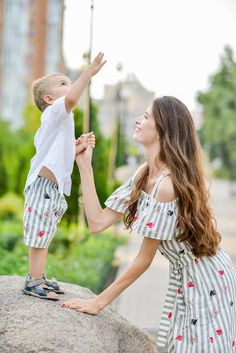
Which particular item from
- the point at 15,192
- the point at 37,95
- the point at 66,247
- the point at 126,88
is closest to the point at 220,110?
the point at 126,88

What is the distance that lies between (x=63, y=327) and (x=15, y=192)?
1789 cm

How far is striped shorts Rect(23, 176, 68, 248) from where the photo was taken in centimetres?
430

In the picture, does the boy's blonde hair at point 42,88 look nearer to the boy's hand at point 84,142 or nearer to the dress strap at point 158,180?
the boy's hand at point 84,142

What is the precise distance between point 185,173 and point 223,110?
44.7 meters

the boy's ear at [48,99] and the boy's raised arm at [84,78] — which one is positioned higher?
the boy's raised arm at [84,78]

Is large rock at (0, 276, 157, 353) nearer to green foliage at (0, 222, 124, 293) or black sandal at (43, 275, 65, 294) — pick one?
black sandal at (43, 275, 65, 294)

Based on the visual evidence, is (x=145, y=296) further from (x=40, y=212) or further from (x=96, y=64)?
(x=96, y=64)

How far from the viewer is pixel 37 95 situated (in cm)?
449

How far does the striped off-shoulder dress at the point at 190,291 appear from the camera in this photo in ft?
13.1

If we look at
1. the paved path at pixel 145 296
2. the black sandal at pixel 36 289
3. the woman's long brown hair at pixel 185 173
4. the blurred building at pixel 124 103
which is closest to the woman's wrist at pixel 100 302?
the black sandal at pixel 36 289

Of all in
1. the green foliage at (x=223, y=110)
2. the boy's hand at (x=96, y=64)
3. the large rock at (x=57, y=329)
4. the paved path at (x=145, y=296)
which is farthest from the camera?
the green foliage at (x=223, y=110)

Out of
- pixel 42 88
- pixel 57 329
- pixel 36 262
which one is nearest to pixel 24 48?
pixel 42 88

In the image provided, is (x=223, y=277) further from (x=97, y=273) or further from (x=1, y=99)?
(x=1, y=99)

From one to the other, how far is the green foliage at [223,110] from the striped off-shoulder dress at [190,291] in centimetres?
4053
